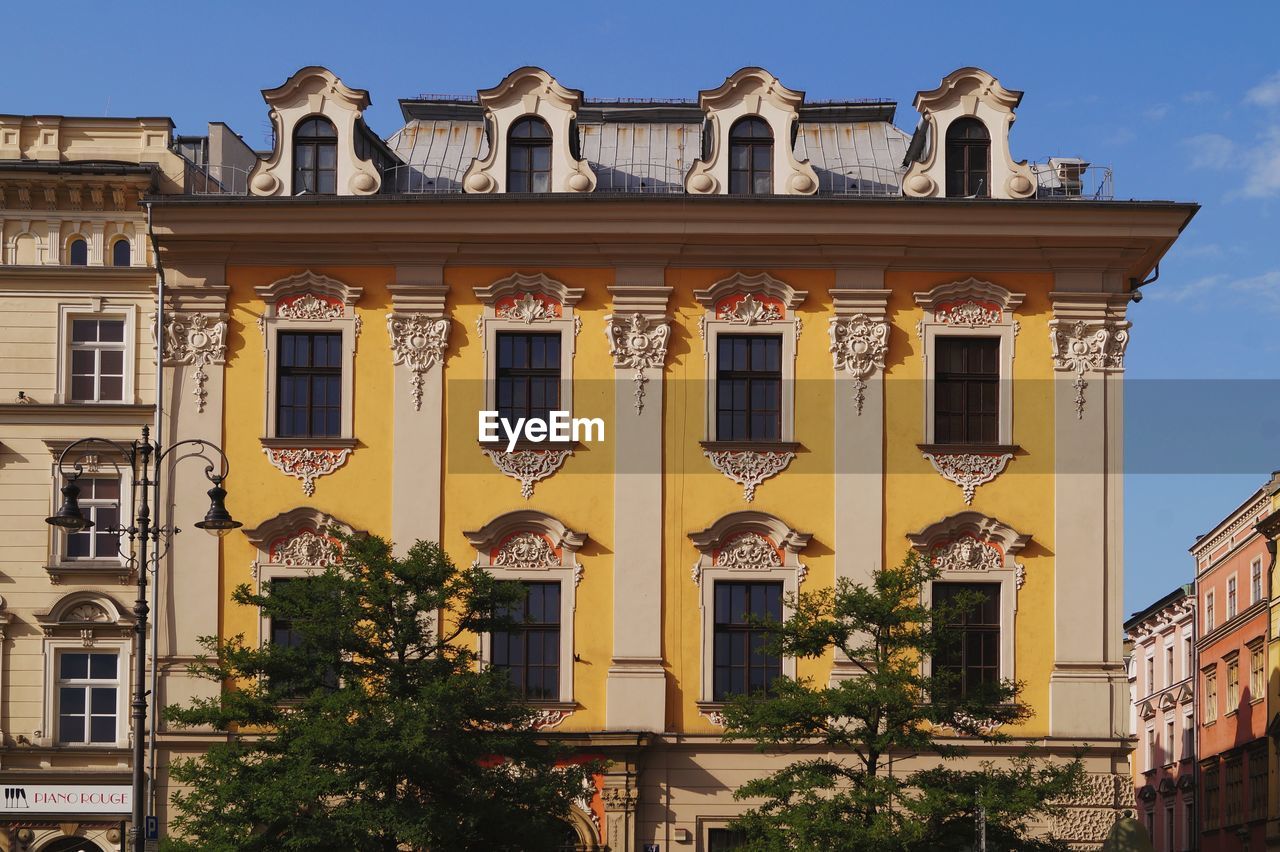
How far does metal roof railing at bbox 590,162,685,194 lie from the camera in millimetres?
41000

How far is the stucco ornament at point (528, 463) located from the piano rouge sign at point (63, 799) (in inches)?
406

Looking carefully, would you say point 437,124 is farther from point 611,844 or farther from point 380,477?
point 611,844

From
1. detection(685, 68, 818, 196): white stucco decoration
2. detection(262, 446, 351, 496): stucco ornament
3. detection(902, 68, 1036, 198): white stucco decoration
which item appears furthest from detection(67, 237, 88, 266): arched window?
detection(902, 68, 1036, 198): white stucco decoration

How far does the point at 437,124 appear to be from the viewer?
43438mm

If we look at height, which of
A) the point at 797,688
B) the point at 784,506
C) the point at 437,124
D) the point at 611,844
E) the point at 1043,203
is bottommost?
the point at 611,844

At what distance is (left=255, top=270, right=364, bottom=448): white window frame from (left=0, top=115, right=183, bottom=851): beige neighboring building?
377cm

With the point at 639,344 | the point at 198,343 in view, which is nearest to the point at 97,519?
the point at 198,343

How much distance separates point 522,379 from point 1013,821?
13.1 m

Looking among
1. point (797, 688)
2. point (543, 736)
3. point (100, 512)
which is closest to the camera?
point (797, 688)

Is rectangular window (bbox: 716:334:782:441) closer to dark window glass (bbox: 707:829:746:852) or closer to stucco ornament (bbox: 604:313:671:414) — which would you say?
stucco ornament (bbox: 604:313:671:414)

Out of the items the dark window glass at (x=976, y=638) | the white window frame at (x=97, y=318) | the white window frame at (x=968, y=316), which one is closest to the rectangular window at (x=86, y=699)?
the white window frame at (x=97, y=318)

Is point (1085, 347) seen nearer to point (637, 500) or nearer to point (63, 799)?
point (637, 500)

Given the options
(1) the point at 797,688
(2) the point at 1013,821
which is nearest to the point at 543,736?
(1) the point at 797,688

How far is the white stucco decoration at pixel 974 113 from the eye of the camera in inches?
1572
